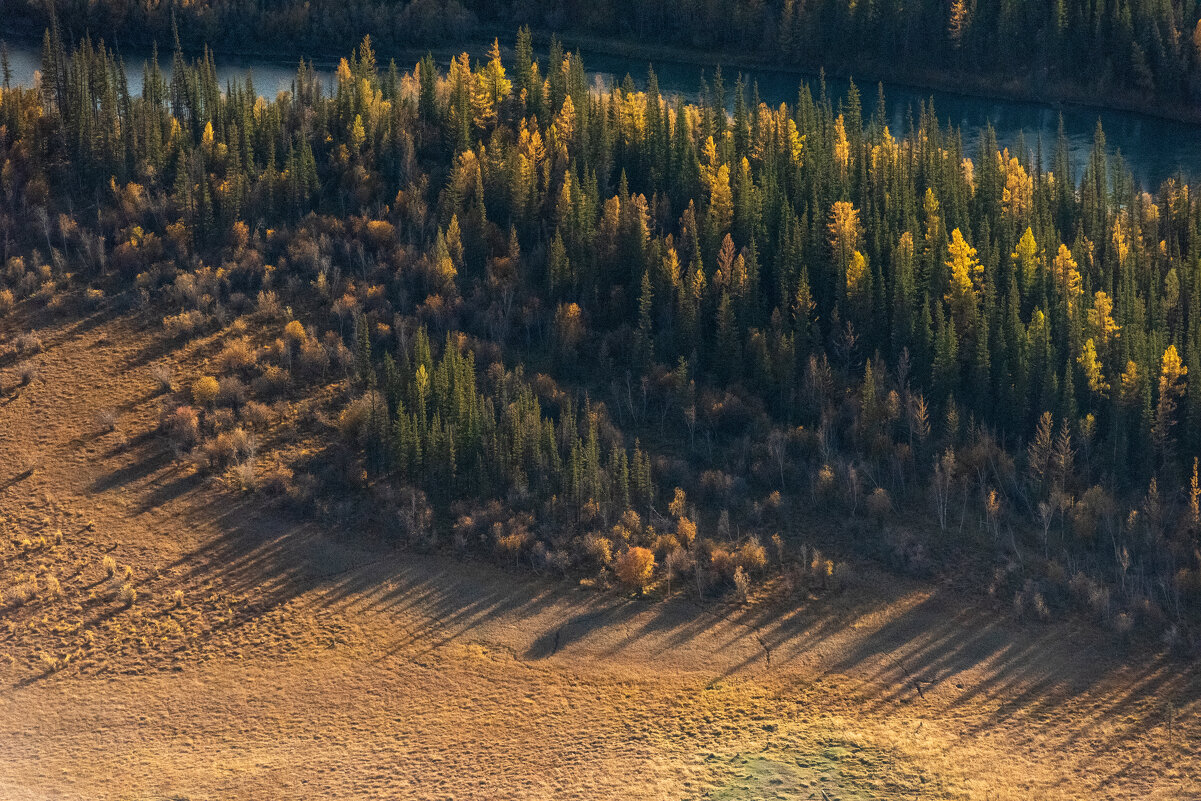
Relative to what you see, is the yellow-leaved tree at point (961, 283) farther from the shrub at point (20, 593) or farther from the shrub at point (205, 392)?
the shrub at point (20, 593)

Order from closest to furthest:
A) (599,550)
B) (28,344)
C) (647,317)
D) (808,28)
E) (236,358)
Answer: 1. (599,550)
2. (236,358)
3. (28,344)
4. (647,317)
5. (808,28)

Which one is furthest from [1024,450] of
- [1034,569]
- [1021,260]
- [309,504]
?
[309,504]

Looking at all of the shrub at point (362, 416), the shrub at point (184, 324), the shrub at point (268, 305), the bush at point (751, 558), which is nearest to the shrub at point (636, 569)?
the bush at point (751, 558)

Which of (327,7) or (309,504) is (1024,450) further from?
(327,7)

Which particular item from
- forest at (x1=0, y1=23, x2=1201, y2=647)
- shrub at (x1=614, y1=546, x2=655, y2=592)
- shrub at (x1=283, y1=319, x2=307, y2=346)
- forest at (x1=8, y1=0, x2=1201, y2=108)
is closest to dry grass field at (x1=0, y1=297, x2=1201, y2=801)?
shrub at (x1=614, y1=546, x2=655, y2=592)

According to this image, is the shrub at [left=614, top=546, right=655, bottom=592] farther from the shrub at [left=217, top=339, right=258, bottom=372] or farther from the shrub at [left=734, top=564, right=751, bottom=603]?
the shrub at [left=217, top=339, right=258, bottom=372]

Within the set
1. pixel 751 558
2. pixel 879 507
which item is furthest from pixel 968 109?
pixel 751 558

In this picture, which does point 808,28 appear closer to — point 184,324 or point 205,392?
point 184,324
